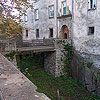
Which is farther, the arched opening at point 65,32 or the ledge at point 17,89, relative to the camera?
the arched opening at point 65,32

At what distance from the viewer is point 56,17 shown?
13984 millimetres

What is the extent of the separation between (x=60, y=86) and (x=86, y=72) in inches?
96.3

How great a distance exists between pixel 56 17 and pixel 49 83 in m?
7.24

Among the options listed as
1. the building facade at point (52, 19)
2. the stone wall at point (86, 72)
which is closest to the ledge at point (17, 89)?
the stone wall at point (86, 72)

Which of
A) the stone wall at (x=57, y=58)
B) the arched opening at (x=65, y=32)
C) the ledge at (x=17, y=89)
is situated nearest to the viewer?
the ledge at (x=17, y=89)

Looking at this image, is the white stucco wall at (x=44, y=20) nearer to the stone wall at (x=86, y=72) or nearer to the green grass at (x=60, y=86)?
the stone wall at (x=86, y=72)

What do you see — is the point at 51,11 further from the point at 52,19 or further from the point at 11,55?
the point at 11,55

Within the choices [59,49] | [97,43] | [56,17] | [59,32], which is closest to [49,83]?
[59,49]

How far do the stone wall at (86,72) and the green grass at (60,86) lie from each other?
1.50ft

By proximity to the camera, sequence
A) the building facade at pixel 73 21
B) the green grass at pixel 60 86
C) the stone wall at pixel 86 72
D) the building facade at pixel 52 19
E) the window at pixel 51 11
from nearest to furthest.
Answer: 1. the green grass at pixel 60 86
2. the stone wall at pixel 86 72
3. the building facade at pixel 73 21
4. the building facade at pixel 52 19
5. the window at pixel 51 11

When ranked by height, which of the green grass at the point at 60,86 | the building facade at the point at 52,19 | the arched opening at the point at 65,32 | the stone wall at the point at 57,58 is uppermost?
the building facade at the point at 52,19

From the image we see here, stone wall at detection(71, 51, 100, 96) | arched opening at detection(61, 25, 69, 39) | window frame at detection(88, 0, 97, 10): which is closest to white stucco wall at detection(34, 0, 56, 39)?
arched opening at detection(61, 25, 69, 39)

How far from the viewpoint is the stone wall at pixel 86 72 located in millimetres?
9789

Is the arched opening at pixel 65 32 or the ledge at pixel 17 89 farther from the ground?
the arched opening at pixel 65 32
